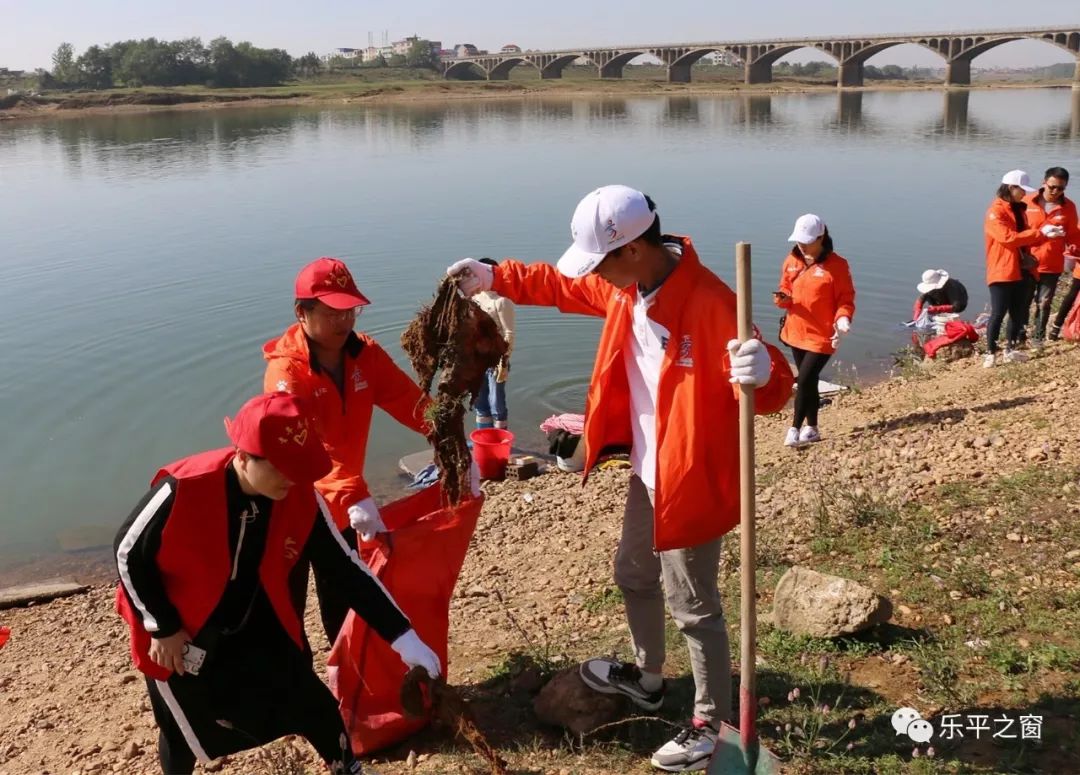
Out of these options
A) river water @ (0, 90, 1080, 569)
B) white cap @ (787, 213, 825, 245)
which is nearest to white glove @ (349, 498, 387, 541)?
white cap @ (787, 213, 825, 245)

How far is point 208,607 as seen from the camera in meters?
2.85

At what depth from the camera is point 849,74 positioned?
8762cm

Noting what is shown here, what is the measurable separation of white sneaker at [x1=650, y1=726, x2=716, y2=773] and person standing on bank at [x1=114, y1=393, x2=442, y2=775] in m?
1.03

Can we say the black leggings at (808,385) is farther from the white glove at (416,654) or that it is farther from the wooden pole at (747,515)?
the white glove at (416,654)

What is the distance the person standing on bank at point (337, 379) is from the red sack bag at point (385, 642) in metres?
0.12

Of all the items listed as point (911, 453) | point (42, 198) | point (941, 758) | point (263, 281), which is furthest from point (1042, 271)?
point (42, 198)

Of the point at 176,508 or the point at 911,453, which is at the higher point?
the point at 176,508

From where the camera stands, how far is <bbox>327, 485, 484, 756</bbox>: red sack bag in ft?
12.8

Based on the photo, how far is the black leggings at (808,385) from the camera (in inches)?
310

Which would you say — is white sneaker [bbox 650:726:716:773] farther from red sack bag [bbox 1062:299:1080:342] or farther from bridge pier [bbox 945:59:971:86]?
bridge pier [bbox 945:59:971:86]

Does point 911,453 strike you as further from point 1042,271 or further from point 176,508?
point 176,508

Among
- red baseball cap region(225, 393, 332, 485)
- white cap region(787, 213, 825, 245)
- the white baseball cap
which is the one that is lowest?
red baseball cap region(225, 393, 332, 485)

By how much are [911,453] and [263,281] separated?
12328 mm

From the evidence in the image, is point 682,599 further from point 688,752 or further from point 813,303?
point 813,303
